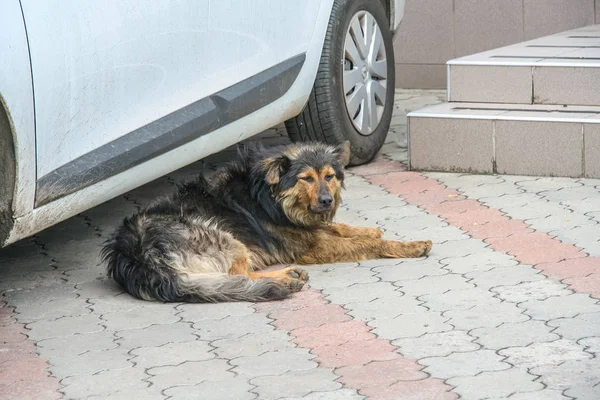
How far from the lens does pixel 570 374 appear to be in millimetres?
4086

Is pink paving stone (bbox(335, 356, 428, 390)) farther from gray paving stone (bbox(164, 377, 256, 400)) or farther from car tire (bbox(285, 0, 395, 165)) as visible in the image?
car tire (bbox(285, 0, 395, 165))

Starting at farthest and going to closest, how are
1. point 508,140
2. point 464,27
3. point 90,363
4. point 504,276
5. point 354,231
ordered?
point 464,27, point 508,140, point 354,231, point 504,276, point 90,363

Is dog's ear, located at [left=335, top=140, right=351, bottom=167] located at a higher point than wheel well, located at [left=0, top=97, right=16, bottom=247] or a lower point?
lower

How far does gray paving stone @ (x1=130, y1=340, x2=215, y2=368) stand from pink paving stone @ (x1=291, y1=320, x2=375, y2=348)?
0.39 metres

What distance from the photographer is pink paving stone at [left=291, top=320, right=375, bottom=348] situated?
4.61m

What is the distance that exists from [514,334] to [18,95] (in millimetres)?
2269

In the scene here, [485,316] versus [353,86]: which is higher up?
[353,86]

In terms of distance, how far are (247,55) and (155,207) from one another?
3.32 ft

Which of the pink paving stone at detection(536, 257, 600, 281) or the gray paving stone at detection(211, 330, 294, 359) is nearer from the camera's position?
the gray paving stone at detection(211, 330, 294, 359)

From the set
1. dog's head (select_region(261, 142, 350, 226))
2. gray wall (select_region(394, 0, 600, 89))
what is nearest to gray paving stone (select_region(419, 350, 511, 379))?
dog's head (select_region(261, 142, 350, 226))

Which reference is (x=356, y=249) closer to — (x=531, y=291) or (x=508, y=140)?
(x=531, y=291)

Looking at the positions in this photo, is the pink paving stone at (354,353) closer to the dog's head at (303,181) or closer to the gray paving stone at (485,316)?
the gray paving stone at (485,316)

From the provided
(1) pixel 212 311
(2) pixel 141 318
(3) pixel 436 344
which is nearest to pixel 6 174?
(2) pixel 141 318

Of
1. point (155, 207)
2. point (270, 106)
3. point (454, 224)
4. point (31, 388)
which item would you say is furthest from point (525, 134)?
point (31, 388)
